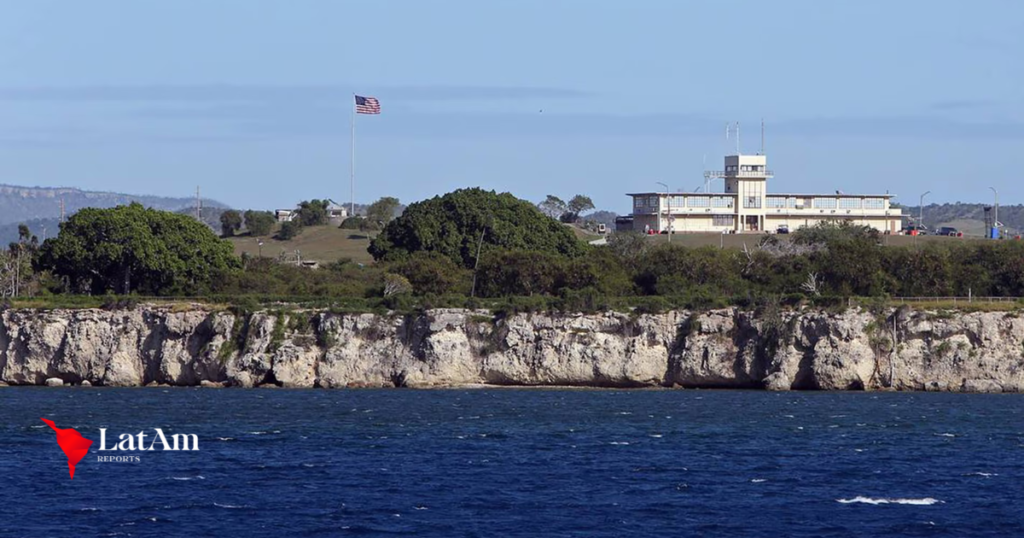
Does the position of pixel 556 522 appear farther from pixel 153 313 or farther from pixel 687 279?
pixel 687 279

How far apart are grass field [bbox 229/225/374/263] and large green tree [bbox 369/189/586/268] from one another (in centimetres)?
1763

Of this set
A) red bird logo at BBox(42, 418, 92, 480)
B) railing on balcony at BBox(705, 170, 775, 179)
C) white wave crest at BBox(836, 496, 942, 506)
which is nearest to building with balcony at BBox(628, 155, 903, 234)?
railing on balcony at BBox(705, 170, 775, 179)

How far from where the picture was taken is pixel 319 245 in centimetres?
17350

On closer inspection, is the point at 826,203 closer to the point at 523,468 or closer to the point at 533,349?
the point at 533,349

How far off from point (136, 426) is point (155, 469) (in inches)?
512

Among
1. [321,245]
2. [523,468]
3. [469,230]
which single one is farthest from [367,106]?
[523,468]

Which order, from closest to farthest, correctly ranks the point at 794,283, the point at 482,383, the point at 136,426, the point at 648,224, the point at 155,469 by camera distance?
the point at 155,469
the point at 136,426
the point at 482,383
the point at 794,283
the point at 648,224

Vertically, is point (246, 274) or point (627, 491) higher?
point (246, 274)

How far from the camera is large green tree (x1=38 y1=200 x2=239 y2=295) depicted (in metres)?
105

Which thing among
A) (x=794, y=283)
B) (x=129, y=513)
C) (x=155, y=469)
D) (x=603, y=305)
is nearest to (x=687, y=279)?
(x=794, y=283)

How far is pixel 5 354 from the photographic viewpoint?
95.7 meters

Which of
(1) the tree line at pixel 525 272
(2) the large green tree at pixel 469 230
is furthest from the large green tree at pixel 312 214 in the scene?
(1) the tree line at pixel 525 272

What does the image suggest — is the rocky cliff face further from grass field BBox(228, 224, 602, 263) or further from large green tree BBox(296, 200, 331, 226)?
large green tree BBox(296, 200, 331, 226)

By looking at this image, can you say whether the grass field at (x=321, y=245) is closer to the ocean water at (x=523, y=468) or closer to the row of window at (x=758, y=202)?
the row of window at (x=758, y=202)
